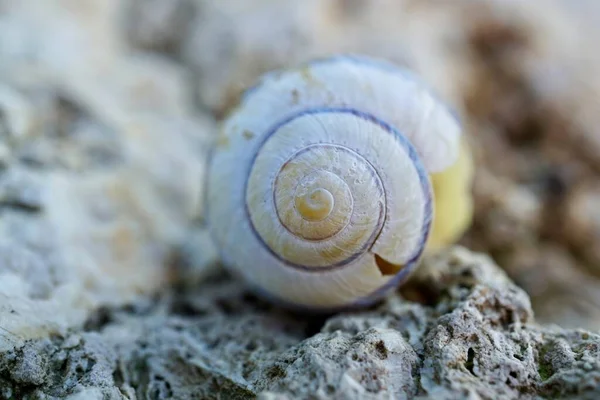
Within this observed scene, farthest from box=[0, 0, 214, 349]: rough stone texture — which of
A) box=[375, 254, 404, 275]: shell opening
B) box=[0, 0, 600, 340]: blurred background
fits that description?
box=[375, 254, 404, 275]: shell opening

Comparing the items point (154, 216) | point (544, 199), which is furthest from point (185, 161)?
point (544, 199)

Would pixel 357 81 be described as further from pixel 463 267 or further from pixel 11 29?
pixel 11 29

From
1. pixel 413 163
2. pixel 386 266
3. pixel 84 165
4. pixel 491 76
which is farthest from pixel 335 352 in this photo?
pixel 491 76

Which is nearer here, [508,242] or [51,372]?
[51,372]

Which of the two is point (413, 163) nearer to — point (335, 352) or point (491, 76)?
point (335, 352)

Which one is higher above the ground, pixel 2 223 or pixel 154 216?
pixel 154 216

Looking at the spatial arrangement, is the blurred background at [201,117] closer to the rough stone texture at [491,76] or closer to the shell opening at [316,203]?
the rough stone texture at [491,76]
